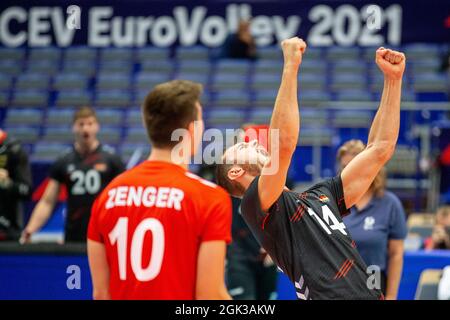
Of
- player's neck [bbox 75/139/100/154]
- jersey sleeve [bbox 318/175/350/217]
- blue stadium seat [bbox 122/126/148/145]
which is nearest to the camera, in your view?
jersey sleeve [bbox 318/175/350/217]

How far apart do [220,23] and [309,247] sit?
11.2 metres

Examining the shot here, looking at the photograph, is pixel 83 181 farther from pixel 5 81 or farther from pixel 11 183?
pixel 5 81

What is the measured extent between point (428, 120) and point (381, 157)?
756 cm

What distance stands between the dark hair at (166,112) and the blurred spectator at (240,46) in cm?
967

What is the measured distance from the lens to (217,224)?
8.95 feet

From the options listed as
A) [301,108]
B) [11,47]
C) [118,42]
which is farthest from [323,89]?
[11,47]

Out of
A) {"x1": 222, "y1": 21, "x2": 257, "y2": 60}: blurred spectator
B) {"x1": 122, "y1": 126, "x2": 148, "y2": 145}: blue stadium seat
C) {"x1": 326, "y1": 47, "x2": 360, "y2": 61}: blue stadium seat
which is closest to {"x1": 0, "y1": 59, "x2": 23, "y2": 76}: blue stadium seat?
{"x1": 122, "y1": 126, "x2": 148, "y2": 145}: blue stadium seat

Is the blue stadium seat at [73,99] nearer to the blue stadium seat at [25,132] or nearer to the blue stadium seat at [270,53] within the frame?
the blue stadium seat at [25,132]

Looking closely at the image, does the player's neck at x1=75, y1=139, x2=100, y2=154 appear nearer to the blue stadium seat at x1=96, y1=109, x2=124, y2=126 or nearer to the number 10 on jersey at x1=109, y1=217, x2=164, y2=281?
the number 10 on jersey at x1=109, y1=217, x2=164, y2=281

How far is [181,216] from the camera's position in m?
2.71

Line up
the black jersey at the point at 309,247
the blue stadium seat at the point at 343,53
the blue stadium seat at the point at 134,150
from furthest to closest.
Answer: the blue stadium seat at the point at 343,53, the blue stadium seat at the point at 134,150, the black jersey at the point at 309,247

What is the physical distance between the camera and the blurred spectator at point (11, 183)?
21.9 feet

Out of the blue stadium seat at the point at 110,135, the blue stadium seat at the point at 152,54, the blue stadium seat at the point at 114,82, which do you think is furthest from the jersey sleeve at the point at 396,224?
the blue stadium seat at the point at 152,54

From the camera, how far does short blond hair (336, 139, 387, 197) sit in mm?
4988
